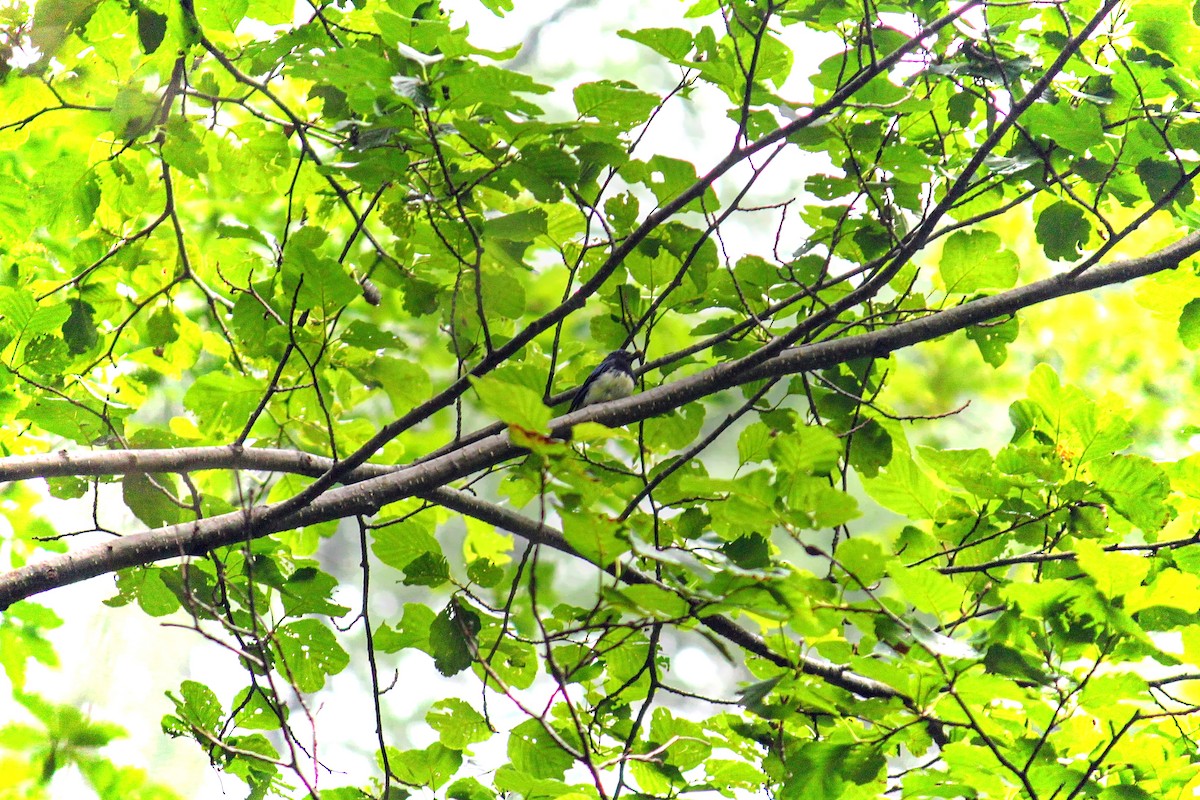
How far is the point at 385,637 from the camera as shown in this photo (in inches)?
85.6

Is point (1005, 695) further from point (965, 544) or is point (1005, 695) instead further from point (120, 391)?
point (120, 391)

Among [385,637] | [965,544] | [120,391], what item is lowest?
[385,637]

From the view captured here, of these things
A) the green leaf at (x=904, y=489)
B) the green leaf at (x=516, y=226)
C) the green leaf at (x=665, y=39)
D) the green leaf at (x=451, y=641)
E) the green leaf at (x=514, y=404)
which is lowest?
the green leaf at (x=514, y=404)

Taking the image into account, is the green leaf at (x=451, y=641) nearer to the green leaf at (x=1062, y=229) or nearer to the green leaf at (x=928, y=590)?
the green leaf at (x=928, y=590)

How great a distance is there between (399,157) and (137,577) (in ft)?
4.22

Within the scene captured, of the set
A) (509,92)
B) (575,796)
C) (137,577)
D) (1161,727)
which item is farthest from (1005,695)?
(137,577)

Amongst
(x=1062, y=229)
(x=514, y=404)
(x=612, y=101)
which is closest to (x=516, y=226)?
(x=612, y=101)

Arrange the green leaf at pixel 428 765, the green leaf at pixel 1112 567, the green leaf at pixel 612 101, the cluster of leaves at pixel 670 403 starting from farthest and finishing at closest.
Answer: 1. the green leaf at pixel 428 765
2. the green leaf at pixel 612 101
3. the cluster of leaves at pixel 670 403
4. the green leaf at pixel 1112 567

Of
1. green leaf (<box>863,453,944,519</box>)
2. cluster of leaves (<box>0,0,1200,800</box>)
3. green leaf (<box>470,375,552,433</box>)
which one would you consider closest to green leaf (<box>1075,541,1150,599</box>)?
cluster of leaves (<box>0,0,1200,800</box>)

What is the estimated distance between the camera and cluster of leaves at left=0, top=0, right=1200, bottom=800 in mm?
1534

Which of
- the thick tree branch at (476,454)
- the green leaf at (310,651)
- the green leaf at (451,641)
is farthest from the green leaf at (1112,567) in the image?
the green leaf at (310,651)

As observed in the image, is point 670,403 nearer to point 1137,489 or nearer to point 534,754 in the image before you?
point 534,754

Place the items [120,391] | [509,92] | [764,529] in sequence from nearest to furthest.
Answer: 1. [764,529]
2. [509,92]
3. [120,391]

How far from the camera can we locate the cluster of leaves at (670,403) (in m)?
1.53
